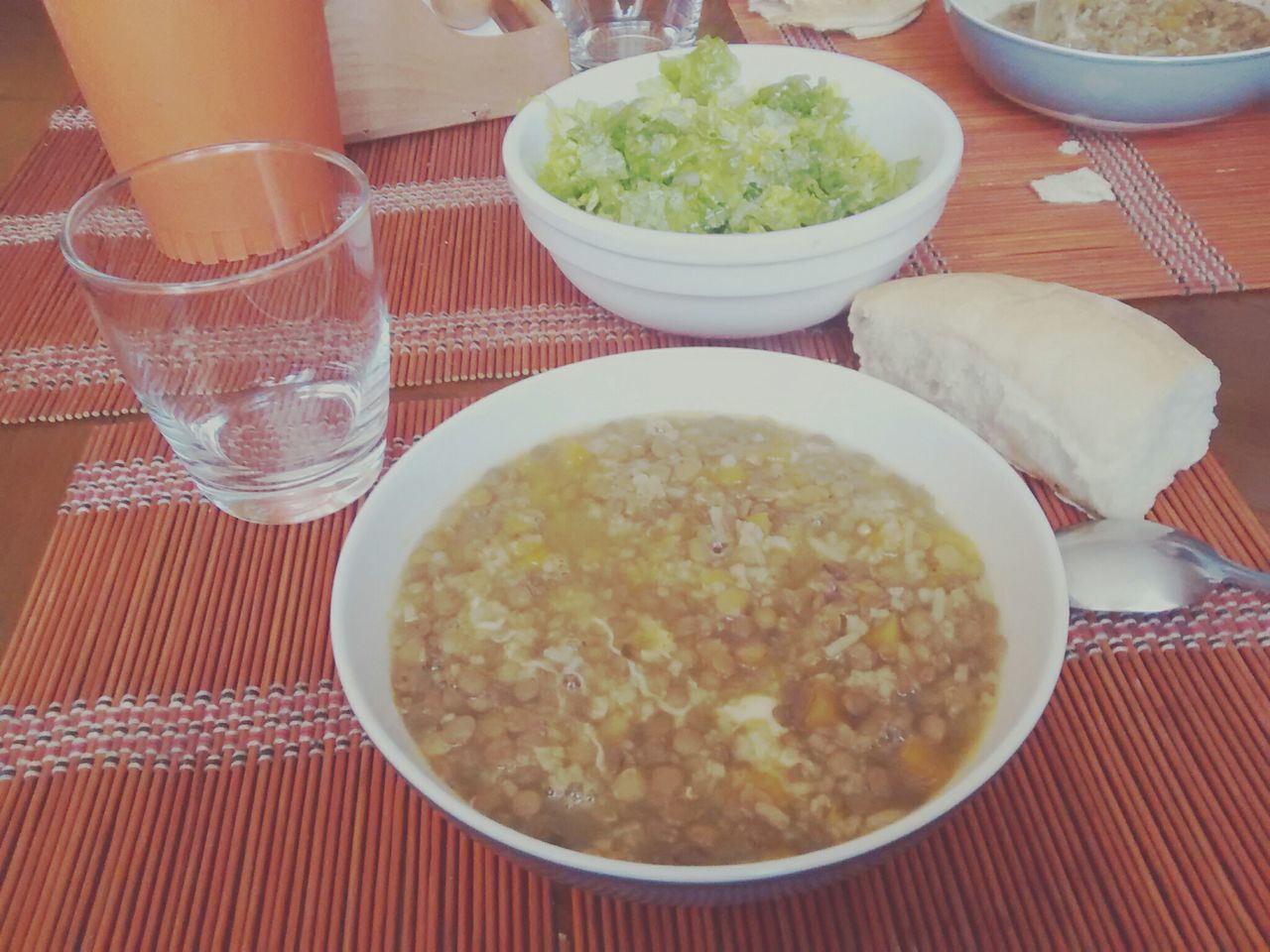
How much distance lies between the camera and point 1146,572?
121 cm

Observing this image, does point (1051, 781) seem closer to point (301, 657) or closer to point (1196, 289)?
point (301, 657)

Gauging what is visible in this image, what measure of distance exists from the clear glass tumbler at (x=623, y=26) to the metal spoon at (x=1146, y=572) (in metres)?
1.92

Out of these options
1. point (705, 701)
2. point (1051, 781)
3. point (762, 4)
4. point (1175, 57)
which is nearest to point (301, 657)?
point (705, 701)

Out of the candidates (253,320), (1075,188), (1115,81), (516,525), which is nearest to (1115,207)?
(1075,188)

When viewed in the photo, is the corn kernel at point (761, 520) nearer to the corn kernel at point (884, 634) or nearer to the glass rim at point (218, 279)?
the corn kernel at point (884, 634)

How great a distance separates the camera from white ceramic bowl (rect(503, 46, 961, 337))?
1.46 meters

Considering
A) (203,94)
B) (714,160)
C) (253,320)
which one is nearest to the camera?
Answer: (253,320)

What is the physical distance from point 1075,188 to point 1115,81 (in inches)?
9.4

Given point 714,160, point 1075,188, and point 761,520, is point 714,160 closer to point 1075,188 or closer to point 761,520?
point 761,520

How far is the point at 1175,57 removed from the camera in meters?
1.95

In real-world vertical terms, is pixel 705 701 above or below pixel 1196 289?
above

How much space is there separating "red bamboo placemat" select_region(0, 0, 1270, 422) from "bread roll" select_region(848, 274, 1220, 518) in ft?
0.82

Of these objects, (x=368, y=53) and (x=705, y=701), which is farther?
(x=368, y=53)

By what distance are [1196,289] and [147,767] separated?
1.76m
